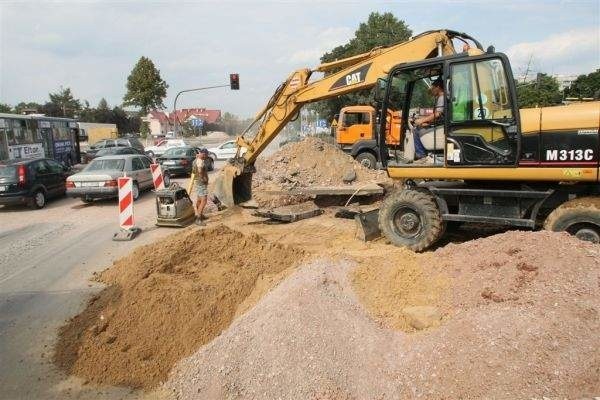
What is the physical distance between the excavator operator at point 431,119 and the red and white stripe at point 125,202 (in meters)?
6.31

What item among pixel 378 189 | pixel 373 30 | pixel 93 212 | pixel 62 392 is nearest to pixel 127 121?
pixel 373 30

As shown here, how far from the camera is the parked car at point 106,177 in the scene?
15.1 meters

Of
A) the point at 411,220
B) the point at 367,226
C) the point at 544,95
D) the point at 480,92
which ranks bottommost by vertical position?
the point at 367,226

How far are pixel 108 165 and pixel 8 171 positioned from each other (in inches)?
114

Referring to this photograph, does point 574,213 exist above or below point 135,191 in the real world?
above

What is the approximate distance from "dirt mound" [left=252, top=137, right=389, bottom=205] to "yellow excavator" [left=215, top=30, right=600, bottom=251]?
699 centimetres

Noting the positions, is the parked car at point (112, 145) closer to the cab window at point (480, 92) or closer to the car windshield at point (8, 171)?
the car windshield at point (8, 171)

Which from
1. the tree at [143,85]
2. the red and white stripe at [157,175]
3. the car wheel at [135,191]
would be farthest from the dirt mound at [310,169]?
the tree at [143,85]

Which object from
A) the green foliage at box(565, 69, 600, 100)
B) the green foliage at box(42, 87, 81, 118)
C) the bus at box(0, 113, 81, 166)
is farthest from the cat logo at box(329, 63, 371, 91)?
the green foliage at box(42, 87, 81, 118)

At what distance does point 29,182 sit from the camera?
15156 mm

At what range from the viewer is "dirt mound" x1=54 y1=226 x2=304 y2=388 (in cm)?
522

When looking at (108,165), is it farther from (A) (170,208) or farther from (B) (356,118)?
(B) (356,118)

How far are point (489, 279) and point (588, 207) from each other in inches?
92.4

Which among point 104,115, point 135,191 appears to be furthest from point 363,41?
point 104,115
